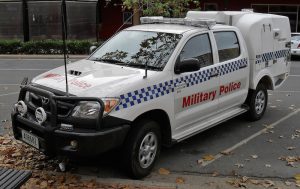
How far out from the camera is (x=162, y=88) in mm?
5340

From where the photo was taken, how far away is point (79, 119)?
4.62 metres

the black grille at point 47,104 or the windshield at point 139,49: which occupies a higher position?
the windshield at point 139,49

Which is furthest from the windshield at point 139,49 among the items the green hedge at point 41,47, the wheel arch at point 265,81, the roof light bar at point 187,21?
the green hedge at point 41,47

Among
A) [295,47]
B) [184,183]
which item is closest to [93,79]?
[184,183]

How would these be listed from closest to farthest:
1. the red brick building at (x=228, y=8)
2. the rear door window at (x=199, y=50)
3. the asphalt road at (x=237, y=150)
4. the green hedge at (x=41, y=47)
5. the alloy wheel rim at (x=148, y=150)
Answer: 1. the alloy wheel rim at (x=148, y=150)
2. the asphalt road at (x=237, y=150)
3. the rear door window at (x=199, y=50)
4. the green hedge at (x=41, y=47)
5. the red brick building at (x=228, y=8)

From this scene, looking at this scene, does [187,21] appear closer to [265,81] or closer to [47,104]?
[265,81]

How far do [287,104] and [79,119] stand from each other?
6188 mm

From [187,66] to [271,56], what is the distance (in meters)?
3.11

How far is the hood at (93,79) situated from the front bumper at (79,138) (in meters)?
0.32

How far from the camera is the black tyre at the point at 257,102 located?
7.68 meters

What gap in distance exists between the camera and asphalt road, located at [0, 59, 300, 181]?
5.50m

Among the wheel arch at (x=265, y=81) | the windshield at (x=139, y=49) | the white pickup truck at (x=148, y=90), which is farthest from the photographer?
the wheel arch at (x=265, y=81)

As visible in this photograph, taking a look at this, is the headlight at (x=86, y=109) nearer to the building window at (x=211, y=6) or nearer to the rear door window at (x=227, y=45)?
the rear door window at (x=227, y=45)

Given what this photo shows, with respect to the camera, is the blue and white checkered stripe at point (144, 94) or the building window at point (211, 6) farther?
the building window at point (211, 6)
